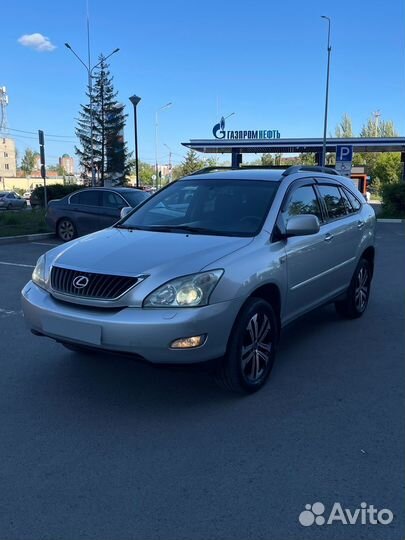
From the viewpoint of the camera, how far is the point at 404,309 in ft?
21.9

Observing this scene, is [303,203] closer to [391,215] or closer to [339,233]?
[339,233]

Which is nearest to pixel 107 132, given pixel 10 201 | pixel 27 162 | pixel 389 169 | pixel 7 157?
pixel 10 201

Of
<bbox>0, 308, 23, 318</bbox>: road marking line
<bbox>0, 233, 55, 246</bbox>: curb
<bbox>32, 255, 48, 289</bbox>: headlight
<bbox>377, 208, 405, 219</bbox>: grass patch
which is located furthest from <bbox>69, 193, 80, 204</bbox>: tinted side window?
<bbox>377, 208, 405, 219</bbox>: grass patch

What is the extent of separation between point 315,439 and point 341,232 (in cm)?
268

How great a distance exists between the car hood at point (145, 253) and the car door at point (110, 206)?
826 centimetres

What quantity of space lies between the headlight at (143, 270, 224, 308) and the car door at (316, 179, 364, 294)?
2.05m

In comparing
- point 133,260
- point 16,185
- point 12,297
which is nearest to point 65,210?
point 12,297

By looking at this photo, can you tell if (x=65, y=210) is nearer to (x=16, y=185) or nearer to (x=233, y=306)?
(x=233, y=306)

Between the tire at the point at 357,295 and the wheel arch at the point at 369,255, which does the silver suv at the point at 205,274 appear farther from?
the wheel arch at the point at 369,255

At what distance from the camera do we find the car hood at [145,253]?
3.56 m

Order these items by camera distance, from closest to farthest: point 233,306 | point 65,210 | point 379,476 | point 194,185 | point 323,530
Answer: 1. point 323,530
2. point 379,476
3. point 233,306
4. point 194,185
5. point 65,210

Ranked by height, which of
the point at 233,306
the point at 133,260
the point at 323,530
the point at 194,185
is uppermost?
the point at 194,185

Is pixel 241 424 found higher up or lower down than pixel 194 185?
lower down

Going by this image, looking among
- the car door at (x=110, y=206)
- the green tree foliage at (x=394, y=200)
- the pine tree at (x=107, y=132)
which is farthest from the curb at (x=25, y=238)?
the pine tree at (x=107, y=132)
